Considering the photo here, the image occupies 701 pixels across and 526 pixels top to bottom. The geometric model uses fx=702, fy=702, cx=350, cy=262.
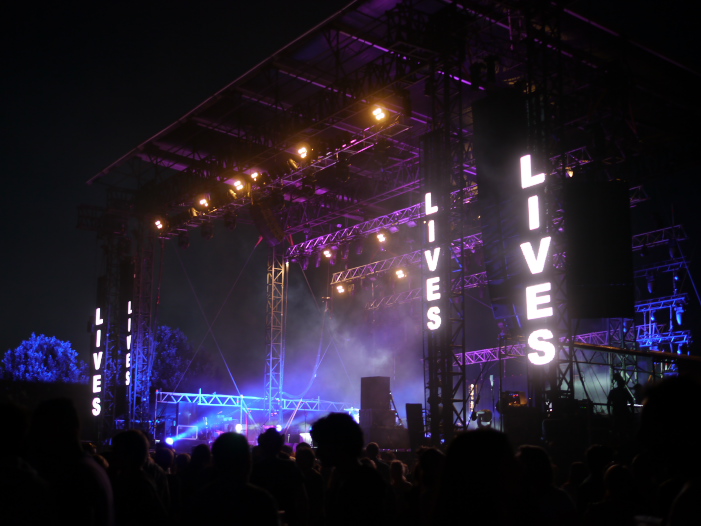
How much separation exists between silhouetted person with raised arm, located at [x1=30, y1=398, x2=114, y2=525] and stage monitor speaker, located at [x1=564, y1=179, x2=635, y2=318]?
35.0 ft

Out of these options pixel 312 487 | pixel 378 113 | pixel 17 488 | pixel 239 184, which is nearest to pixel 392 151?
pixel 378 113

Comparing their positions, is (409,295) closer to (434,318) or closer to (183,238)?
(183,238)

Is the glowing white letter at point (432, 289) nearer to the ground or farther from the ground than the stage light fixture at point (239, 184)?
nearer to the ground

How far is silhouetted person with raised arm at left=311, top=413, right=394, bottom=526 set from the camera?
3.54m

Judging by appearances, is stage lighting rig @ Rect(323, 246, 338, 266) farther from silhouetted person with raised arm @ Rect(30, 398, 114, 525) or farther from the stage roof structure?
silhouetted person with raised arm @ Rect(30, 398, 114, 525)

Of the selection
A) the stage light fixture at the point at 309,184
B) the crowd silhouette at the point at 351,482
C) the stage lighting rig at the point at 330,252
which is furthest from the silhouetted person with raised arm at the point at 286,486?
the stage lighting rig at the point at 330,252

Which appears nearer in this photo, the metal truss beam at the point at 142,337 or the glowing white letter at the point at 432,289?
the glowing white letter at the point at 432,289

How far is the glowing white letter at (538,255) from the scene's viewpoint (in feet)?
42.8

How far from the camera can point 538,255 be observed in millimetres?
13117

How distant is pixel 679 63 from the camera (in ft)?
53.8

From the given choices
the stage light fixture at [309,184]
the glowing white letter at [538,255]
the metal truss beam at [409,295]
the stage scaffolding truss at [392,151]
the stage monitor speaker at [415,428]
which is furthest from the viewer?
the metal truss beam at [409,295]

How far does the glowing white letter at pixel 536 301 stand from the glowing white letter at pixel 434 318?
175 centimetres

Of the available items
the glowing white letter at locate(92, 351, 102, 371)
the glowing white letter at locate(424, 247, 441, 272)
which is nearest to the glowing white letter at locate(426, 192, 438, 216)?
the glowing white letter at locate(424, 247, 441, 272)

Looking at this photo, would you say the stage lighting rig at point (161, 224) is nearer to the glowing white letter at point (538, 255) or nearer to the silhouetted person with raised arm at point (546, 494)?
the glowing white letter at point (538, 255)
